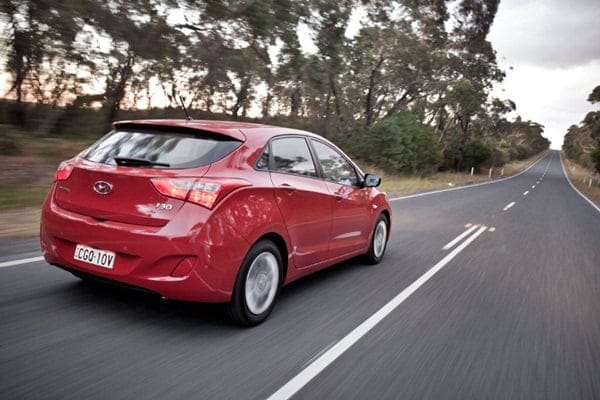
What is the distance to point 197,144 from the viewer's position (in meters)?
3.81

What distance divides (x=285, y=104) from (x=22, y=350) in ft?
68.5

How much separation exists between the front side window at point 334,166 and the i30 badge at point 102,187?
7.15 ft

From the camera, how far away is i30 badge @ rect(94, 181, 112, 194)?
3633mm

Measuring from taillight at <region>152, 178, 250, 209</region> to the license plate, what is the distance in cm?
62

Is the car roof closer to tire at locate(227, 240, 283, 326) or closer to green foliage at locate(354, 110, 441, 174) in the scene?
tire at locate(227, 240, 283, 326)

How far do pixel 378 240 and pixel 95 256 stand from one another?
13.1 ft

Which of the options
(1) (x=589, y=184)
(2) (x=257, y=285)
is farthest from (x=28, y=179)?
(1) (x=589, y=184)

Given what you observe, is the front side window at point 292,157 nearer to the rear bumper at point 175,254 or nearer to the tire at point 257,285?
the tire at point 257,285

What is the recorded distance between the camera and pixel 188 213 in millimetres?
3465

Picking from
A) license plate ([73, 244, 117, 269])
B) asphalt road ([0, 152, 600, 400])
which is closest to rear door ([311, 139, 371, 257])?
asphalt road ([0, 152, 600, 400])

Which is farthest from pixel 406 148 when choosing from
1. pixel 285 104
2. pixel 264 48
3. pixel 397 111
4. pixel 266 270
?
pixel 266 270

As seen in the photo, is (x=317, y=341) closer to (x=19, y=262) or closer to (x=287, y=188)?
(x=287, y=188)

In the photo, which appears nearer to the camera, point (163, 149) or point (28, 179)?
point (163, 149)

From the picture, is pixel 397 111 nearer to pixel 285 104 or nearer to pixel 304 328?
pixel 285 104
